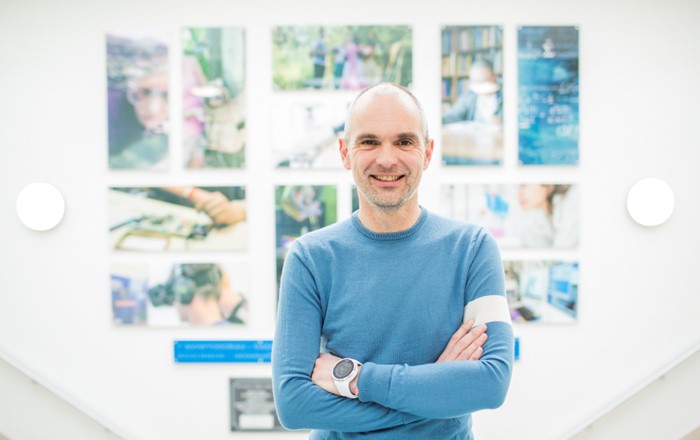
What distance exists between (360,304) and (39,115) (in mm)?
2311

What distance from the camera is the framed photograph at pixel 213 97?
276 cm

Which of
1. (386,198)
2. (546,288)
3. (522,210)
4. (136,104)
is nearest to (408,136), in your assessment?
(386,198)

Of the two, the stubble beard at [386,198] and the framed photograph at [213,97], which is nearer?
the stubble beard at [386,198]

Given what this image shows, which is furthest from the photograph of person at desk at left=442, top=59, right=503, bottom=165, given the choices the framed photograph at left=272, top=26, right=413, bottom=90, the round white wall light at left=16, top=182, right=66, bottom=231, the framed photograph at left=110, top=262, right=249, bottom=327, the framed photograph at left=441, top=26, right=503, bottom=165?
the round white wall light at left=16, top=182, right=66, bottom=231

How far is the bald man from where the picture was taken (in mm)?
1296

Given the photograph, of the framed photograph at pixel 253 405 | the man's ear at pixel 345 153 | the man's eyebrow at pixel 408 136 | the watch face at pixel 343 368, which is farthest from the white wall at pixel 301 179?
the watch face at pixel 343 368

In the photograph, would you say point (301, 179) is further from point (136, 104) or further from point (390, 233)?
point (390, 233)

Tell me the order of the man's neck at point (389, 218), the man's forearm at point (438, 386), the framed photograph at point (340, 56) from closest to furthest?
the man's forearm at point (438, 386) → the man's neck at point (389, 218) → the framed photograph at point (340, 56)

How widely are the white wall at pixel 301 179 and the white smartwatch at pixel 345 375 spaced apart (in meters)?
1.55

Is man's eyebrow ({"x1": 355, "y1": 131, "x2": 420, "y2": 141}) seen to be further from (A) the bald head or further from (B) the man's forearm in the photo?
(B) the man's forearm

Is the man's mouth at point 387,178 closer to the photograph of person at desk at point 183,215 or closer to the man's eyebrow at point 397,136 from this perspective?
the man's eyebrow at point 397,136

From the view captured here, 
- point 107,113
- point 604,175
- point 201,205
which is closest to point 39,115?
point 107,113

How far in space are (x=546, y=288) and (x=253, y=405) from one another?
5.18ft

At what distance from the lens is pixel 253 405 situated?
2822 mm
